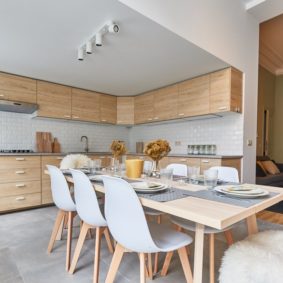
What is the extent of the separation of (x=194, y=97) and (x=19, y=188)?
302 centimetres

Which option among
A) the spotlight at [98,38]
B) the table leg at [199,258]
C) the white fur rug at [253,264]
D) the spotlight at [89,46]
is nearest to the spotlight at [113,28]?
the spotlight at [98,38]

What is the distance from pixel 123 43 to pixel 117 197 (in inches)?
73.7

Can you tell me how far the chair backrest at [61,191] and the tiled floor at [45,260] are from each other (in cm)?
45

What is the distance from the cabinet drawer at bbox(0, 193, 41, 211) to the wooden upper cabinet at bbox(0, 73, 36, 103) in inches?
58.3

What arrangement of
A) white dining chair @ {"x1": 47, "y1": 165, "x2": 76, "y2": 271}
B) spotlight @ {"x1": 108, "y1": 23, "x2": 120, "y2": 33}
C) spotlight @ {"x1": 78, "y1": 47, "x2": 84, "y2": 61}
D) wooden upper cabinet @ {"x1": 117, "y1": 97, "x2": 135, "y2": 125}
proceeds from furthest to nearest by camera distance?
1. wooden upper cabinet @ {"x1": 117, "y1": 97, "x2": 135, "y2": 125}
2. spotlight @ {"x1": 78, "y1": 47, "x2": 84, "y2": 61}
3. spotlight @ {"x1": 108, "y1": 23, "x2": 120, "y2": 33}
4. white dining chair @ {"x1": 47, "y1": 165, "x2": 76, "y2": 271}

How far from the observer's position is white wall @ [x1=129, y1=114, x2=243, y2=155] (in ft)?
10.9

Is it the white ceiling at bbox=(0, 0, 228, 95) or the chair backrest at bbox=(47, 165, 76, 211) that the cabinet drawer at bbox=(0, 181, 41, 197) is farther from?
the white ceiling at bbox=(0, 0, 228, 95)

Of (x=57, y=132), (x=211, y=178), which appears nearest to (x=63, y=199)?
(x=211, y=178)

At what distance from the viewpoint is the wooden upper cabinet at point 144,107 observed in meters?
4.27

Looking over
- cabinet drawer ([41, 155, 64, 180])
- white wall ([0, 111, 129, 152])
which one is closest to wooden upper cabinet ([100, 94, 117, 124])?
white wall ([0, 111, 129, 152])

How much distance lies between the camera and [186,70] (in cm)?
315

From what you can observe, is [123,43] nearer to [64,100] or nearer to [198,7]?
[198,7]

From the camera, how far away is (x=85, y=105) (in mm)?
4121

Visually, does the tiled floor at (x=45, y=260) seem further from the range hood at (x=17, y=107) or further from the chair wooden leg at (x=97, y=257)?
the range hood at (x=17, y=107)
